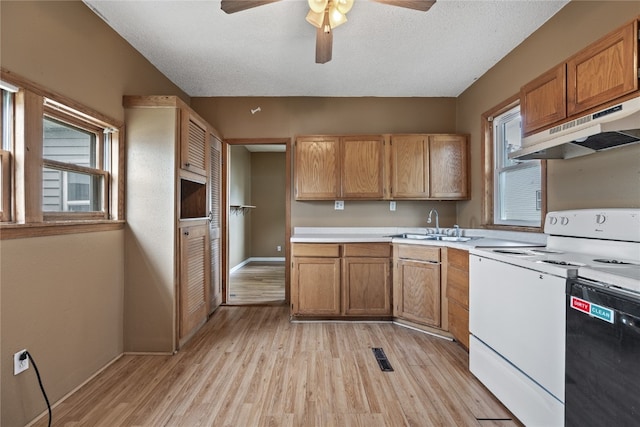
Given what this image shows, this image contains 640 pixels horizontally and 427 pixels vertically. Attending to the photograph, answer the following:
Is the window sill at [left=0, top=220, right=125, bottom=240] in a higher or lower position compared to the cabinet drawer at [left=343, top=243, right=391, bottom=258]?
Result: higher

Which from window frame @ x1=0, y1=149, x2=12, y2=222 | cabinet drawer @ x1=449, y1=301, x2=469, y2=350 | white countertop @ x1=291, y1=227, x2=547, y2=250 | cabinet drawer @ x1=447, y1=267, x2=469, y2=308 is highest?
window frame @ x1=0, y1=149, x2=12, y2=222

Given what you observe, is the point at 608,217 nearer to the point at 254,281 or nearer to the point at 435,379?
the point at 435,379

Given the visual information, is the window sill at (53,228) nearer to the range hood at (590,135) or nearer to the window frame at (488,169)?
the range hood at (590,135)

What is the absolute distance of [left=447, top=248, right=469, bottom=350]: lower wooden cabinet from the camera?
2.36 m

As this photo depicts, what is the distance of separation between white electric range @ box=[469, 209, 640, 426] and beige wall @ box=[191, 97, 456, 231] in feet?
5.37

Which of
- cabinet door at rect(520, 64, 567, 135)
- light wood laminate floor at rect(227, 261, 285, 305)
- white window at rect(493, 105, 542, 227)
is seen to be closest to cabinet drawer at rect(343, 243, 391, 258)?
white window at rect(493, 105, 542, 227)

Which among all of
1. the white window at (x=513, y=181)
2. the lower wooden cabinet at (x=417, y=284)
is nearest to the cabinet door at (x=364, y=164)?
the lower wooden cabinet at (x=417, y=284)

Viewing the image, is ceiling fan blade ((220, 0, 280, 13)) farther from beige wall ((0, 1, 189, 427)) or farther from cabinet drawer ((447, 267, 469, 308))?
cabinet drawer ((447, 267, 469, 308))

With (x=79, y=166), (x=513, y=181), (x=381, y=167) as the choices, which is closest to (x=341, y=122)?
(x=381, y=167)

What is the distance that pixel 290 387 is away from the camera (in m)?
1.98

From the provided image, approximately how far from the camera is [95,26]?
211 centimetres

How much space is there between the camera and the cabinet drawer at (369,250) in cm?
311

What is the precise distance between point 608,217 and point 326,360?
1985 mm

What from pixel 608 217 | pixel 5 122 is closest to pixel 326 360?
pixel 608 217
